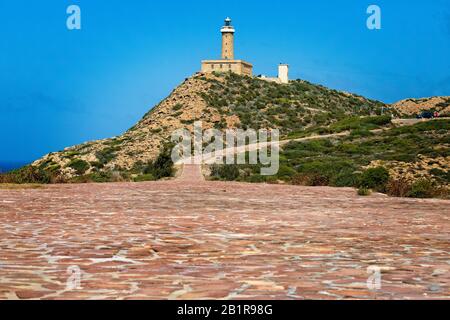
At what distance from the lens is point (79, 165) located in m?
59.4

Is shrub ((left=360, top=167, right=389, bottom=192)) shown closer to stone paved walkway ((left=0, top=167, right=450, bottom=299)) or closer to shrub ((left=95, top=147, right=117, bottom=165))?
stone paved walkway ((left=0, top=167, right=450, bottom=299))

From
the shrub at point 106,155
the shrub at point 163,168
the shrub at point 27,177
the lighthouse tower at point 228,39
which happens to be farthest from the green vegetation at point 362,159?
the lighthouse tower at point 228,39

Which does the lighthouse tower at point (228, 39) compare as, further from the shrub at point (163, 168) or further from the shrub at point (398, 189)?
the shrub at point (398, 189)

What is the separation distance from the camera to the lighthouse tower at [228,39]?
9844 cm

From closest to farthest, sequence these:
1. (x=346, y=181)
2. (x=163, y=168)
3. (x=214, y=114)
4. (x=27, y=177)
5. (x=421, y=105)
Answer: (x=27, y=177), (x=346, y=181), (x=163, y=168), (x=214, y=114), (x=421, y=105)

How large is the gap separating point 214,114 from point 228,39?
1799 cm

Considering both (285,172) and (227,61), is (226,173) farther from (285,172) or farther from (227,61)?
(227,61)

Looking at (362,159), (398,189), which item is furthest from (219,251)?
(362,159)

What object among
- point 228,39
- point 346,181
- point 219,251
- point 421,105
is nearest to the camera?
point 219,251

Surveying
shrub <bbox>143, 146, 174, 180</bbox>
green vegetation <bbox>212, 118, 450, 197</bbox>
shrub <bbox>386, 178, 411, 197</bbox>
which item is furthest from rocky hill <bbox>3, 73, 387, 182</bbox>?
shrub <bbox>386, 178, 411, 197</bbox>

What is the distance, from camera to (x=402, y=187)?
20.4m

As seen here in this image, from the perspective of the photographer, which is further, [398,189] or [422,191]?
[398,189]

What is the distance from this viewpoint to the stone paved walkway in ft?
19.1

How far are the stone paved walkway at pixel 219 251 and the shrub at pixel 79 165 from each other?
142 feet
